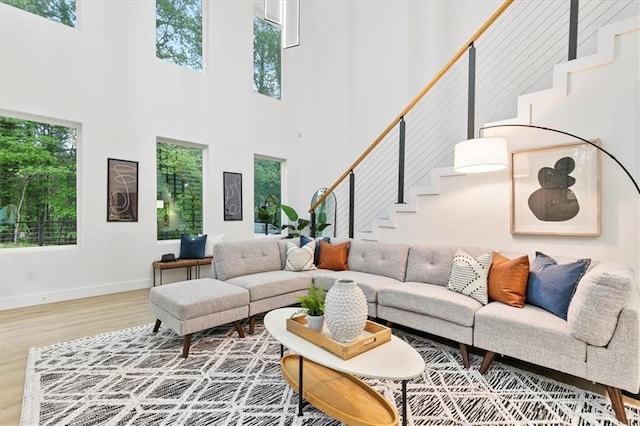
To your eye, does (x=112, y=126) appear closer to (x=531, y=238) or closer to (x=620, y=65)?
(x=531, y=238)

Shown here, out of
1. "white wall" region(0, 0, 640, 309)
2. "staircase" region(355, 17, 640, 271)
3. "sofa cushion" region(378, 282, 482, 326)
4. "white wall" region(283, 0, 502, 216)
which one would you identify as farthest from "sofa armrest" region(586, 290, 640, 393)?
"white wall" region(283, 0, 502, 216)

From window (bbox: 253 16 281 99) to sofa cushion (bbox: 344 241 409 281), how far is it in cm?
447

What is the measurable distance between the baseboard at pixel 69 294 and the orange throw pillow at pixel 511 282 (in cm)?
477

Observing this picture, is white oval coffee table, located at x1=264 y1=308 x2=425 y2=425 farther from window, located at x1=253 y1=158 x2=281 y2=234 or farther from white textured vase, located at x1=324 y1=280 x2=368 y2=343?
window, located at x1=253 y1=158 x2=281 y2=234

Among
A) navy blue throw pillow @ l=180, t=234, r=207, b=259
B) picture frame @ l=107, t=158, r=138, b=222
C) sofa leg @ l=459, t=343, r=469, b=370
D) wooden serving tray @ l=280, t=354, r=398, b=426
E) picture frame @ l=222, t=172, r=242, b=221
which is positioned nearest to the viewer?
wooden serving tray @ l=280, t=354, r=398, b=426

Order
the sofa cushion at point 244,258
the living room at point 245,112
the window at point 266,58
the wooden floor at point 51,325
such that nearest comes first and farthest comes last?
the wooden floor at point 51,325, the living room at point 245,112, the sofa cushion at point 244,258, the window at point 266,58

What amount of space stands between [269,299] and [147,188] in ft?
10.1

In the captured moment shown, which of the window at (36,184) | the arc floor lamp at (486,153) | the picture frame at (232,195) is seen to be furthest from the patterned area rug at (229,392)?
the picture frame at (232,195)

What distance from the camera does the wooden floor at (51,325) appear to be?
214 centimetres

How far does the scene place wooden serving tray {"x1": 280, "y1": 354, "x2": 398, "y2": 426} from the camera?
5.35 ft

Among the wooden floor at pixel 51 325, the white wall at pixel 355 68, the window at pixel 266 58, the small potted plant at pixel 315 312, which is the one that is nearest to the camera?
the small potted plant at pixel 315 312

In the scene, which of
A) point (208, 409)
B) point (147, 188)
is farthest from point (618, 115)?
point (147, 188)

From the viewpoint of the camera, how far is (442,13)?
194 inches

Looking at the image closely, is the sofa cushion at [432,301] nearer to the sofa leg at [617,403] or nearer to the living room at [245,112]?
the sofa leg at [617,403]
